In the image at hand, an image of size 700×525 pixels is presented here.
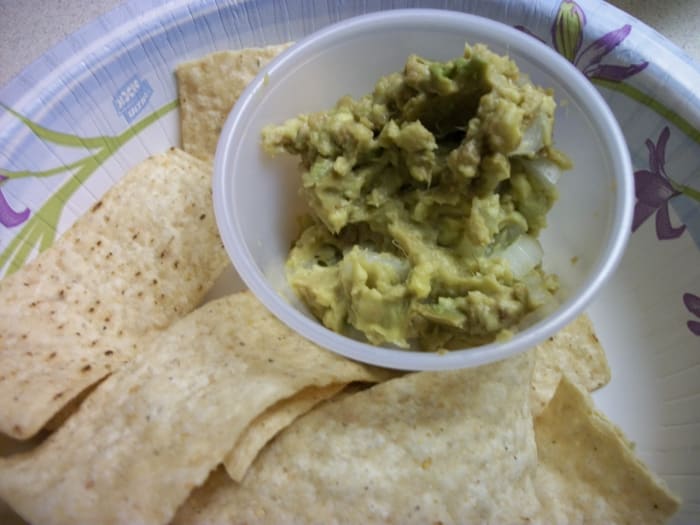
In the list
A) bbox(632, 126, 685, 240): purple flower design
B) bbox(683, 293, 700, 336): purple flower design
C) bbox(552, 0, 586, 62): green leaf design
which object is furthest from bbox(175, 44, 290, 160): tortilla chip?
bbox(683, 293, 700, 336): purple flower design

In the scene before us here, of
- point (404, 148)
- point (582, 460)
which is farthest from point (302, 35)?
point (582, 460)

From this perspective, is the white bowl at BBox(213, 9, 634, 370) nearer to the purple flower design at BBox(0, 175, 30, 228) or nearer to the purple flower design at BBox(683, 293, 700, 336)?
the purple flower design at BBox(683, 293, 700, 336)

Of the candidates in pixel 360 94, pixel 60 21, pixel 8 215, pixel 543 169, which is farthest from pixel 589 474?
pixel 60 21

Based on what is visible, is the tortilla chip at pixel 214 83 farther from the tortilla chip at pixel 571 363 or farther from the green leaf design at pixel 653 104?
the tortilla chip at pixel 571 363

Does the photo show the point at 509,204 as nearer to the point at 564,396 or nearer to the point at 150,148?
the point at 564,396

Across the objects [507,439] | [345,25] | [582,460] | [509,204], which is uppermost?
[345,25]

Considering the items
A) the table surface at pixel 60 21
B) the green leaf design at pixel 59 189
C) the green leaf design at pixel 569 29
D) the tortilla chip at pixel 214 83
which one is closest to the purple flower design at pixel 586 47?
the green leaf design at pixel 569 29
